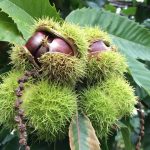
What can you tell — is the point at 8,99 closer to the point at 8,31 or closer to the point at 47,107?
the point at 47,107

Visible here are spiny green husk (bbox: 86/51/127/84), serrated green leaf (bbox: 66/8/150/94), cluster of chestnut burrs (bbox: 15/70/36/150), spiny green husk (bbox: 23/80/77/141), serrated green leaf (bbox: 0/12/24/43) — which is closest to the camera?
cluster of chestnut burrs (bbox: 15/70/36/150)

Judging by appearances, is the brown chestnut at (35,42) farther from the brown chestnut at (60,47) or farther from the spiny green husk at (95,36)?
the spiny green husk at (95,36)

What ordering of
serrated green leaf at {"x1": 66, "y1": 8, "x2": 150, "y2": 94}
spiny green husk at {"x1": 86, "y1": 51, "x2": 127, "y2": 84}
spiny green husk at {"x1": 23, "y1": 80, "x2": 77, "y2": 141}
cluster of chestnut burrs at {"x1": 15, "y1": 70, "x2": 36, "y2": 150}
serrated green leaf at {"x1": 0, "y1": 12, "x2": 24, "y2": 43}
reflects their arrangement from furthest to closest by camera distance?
1. serrated green leaf at {"x1": 66, "y1": 8, "x2": 150, "y2": 94}
2. serrated green leaf at {"x1": 0, "y1": 12, "x2": 24, "y2": 43}
3. spiny green husk at {"x1": 86, "y1": 51, "x2": 127, "y2": 84}
4. spiny green husk at {"x1": 23, "y1": 80, "x2": 77, "y2": 141}
5. cluster of chestnut burrs at {"x1": 15, "y1": 70, "x2": 36, "y2": 150}

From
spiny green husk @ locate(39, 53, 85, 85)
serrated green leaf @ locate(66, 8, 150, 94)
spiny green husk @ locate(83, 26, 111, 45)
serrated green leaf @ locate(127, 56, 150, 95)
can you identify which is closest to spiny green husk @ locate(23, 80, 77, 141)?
spiny green husk @ locate(39, 53, 85, 85)

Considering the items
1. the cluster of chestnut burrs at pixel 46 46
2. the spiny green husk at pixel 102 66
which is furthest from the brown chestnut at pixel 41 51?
the spiny green husk at pixel 102 66

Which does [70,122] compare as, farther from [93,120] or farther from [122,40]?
[122,40]

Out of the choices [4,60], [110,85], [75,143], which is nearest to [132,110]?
[110,85]

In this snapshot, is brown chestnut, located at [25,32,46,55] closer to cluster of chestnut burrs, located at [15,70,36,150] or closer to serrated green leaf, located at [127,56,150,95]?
cluster of chestnut burrs, located at [15,70,36,150]

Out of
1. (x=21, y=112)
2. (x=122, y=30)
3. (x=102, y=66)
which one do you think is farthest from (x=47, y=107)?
(x=122, y=30)
